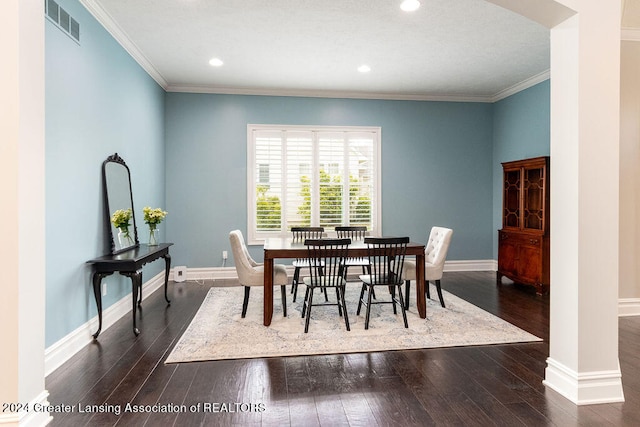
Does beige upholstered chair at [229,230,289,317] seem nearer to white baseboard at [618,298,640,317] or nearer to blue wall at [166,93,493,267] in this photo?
blue wall at [166,93,493,267]

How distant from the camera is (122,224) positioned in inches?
146

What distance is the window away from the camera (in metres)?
5.97

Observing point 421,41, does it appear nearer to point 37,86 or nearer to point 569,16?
point 569,16

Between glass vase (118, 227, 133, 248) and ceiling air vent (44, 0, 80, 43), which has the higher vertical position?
ceiling air vent (44, 0, 80, 43)

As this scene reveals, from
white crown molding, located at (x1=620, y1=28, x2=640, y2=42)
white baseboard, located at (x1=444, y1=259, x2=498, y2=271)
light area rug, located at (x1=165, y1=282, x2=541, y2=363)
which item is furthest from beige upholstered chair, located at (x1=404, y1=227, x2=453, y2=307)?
white crown molding, located at (x1=620, y1=28, x2=640, y2=42)

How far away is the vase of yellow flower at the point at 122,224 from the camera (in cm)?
363

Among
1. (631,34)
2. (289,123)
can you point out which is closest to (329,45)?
(289,123)

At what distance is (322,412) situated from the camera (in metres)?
2.08

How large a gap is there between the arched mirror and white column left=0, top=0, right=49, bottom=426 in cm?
183

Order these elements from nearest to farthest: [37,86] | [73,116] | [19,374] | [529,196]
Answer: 1. [19,374]
2. [37,86]
3. [73,116]
4. [529,196]

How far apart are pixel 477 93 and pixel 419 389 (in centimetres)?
541

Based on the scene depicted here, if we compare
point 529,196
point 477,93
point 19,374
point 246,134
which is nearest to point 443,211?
point 529,196

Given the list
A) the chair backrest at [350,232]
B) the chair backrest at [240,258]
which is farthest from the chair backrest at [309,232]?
the chair backrest at [240,258]

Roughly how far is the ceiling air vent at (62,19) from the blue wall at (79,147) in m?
0.05
